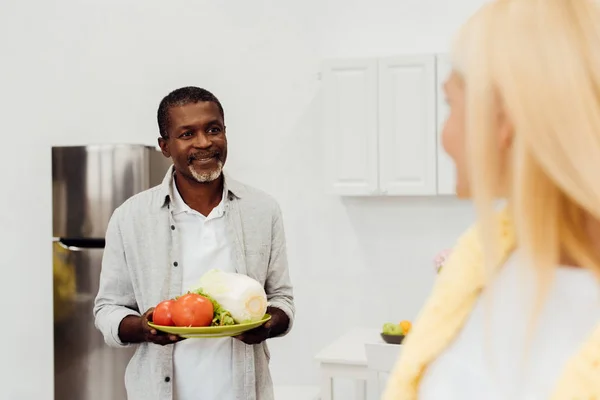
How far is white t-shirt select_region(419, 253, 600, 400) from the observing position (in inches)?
36.2

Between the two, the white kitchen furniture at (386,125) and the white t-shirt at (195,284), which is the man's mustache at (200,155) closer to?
the white t-shirt at (195,284)

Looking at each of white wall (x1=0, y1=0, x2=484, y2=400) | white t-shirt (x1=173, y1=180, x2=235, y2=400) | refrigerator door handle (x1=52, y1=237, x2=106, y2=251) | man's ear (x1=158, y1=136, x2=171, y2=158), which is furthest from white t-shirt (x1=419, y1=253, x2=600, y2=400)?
white wall (x1=0, y1=0, x2=484, y2=400)

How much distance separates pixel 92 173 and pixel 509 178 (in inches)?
144

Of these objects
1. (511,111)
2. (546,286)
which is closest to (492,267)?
(546,286)

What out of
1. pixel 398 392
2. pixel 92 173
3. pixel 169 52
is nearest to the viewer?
pixel 398 392

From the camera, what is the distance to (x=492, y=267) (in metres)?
0.97

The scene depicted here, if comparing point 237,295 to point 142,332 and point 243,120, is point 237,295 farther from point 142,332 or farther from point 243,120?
point 243,120

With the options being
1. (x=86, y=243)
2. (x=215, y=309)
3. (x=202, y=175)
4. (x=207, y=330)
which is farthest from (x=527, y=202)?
(x=86, y=243)

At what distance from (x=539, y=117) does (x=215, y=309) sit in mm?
1769

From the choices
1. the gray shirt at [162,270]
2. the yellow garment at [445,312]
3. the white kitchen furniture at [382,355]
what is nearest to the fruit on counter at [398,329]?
the white kitchen furniture at [382,355]

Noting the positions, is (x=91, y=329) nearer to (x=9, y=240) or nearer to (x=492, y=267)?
(x=9, y=240)

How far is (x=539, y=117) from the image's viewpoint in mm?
868

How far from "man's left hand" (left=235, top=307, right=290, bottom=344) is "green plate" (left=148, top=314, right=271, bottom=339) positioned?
0.07 m

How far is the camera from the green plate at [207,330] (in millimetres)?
2293
